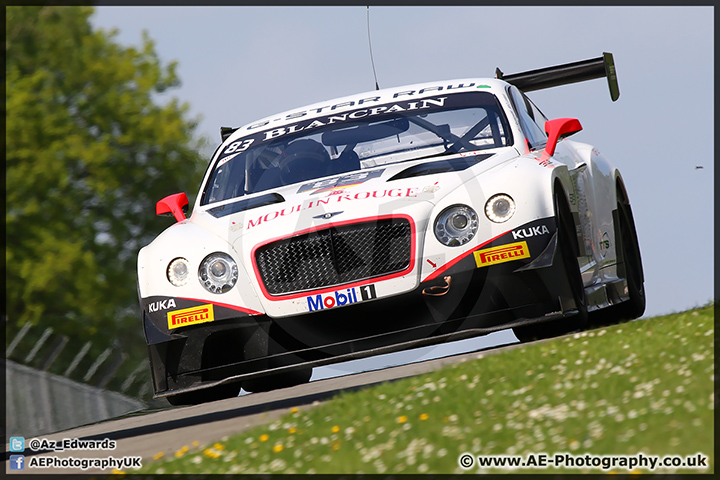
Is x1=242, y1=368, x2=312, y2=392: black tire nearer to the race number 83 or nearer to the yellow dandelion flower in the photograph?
the race number 83

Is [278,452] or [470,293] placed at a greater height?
[470,293]

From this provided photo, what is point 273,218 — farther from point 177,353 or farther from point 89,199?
point 89,199

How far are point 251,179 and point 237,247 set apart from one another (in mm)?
1400

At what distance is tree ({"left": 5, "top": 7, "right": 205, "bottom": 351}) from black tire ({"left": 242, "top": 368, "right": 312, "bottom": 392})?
60.8ft

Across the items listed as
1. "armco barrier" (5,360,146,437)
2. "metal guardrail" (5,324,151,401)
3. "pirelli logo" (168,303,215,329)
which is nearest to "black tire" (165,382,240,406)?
"pirelli logo" (168,303,215,329)

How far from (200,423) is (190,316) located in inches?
34.0

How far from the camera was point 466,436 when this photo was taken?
4652mm

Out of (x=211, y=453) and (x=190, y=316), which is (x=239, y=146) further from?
(x=211, y=453)

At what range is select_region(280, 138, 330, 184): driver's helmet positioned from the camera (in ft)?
26.0

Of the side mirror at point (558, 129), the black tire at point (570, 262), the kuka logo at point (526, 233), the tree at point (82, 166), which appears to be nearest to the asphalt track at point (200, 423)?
the black tire at point (570, 262)

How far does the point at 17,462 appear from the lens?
268 inches

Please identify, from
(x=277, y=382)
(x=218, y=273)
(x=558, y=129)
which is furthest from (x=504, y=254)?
(x=277, y=382)

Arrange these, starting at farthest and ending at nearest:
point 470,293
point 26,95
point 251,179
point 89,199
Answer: point 89,199, point 26,95, point 251,179, point 470,293
